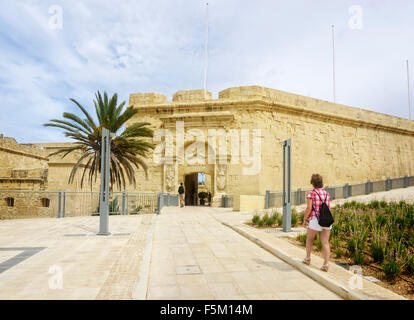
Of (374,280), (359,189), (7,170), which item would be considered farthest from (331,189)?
(7,170)

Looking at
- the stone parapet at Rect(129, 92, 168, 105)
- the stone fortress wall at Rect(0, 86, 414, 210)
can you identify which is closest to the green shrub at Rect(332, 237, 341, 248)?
the stone fortress wall at Rect(0, 86, 414, 210)

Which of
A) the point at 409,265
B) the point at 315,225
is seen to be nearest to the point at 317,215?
the point at 315,225

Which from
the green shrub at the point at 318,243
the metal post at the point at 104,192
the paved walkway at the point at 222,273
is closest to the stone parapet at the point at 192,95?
the metal post at the point at 104,192

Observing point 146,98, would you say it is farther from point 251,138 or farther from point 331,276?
point 331,276

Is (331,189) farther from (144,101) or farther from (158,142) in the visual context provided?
(144,101)

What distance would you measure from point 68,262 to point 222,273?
2.53 meters

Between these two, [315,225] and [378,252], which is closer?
[315,225]

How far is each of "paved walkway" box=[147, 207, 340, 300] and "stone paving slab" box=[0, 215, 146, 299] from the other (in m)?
0.45

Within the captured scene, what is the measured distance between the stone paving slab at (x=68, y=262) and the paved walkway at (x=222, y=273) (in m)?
0.45

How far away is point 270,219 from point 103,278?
16.6ft

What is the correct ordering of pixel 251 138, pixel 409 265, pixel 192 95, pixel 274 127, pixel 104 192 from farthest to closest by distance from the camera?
pixel 192 95 < pixel 274 127 < pixel 251 138 < pixel 104 192 < pixel 409 265

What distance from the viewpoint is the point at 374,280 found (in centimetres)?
350

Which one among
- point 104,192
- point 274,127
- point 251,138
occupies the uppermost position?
point 274,127

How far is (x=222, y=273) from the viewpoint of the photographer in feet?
12.4
